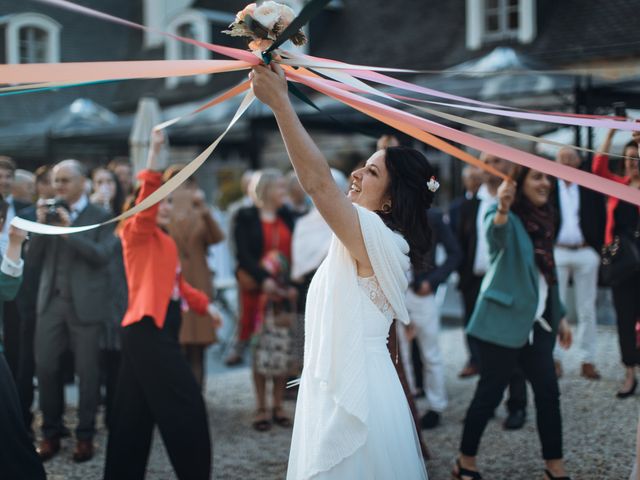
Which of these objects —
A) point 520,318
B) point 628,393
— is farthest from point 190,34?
point 520,318

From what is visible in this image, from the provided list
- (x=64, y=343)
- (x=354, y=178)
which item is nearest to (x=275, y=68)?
(x=354, y=178)

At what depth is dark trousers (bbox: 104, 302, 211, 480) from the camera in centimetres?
450

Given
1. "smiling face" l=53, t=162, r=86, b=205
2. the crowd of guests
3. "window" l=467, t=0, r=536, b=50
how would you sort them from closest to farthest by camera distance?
the crowd of guests → "smiling face" l=53, t=162, r=86, b=205 → "window" l=467, t=0, r=536, b=50

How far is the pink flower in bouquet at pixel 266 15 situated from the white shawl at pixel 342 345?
0.73 meters

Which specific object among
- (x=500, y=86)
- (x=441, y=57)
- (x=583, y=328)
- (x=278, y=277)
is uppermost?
(x=441, y=57)

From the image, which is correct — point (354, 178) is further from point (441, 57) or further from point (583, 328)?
point (441, 57)

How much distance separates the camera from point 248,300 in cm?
770

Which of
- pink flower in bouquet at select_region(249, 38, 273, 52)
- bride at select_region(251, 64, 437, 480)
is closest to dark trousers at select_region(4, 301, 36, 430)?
bride at select_region(251, 64, 437, 480)

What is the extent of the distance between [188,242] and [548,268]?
3.60 m

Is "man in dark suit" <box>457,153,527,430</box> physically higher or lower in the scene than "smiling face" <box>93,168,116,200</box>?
lower

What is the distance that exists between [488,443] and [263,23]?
4.17 metres

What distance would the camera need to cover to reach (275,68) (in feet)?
9.13

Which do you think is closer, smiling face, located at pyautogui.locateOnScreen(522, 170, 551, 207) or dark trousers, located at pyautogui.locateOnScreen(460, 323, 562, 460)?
dark trousers, located at pyautogui.locateOnScreen(460, 323, 562, 460)

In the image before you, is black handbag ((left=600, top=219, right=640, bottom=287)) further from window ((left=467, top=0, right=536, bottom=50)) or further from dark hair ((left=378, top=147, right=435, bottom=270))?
window ((left=467, top=0, right=536, bottom=50))
